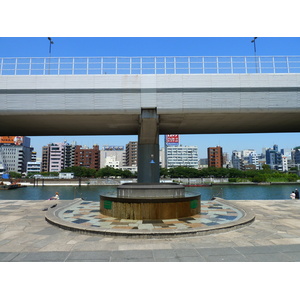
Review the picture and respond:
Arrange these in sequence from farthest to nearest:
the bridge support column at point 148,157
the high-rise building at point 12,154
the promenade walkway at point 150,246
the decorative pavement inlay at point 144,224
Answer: the high-rise building at point 12,154
the bridge support column at point 148,157
the decorative pavement inlay at point 144,224
the promenade walkway at point 150,246

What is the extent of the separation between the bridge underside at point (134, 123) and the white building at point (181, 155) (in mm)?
138509

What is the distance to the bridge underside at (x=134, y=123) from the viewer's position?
69.7 feet

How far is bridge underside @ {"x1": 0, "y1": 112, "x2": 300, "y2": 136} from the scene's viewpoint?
836 inches

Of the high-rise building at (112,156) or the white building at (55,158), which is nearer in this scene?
the white building at (55,158)

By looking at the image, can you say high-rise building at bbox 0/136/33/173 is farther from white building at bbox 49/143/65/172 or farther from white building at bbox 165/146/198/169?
white building at bbox 165/146/198/169

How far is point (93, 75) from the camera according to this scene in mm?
19531

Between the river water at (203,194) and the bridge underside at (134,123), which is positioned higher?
the bridge underside at (134,123)

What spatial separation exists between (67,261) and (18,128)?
24821 millimetres

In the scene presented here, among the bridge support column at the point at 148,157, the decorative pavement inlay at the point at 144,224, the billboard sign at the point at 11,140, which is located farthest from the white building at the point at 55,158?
the decorative pavement inlay at the point at 144,224

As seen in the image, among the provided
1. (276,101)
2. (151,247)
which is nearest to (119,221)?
(151,247)

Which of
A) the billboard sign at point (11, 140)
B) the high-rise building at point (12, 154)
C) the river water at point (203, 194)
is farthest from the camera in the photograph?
the billboard sign at point (11, 140)

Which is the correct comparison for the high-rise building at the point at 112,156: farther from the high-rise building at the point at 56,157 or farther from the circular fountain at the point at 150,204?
the circular fountain at the point at 150,204

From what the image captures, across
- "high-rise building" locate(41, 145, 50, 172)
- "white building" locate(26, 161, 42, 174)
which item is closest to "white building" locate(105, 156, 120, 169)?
"high-rise building" locate(41, 145, 50, 172)

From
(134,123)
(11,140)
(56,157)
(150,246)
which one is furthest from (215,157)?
(150,246)
